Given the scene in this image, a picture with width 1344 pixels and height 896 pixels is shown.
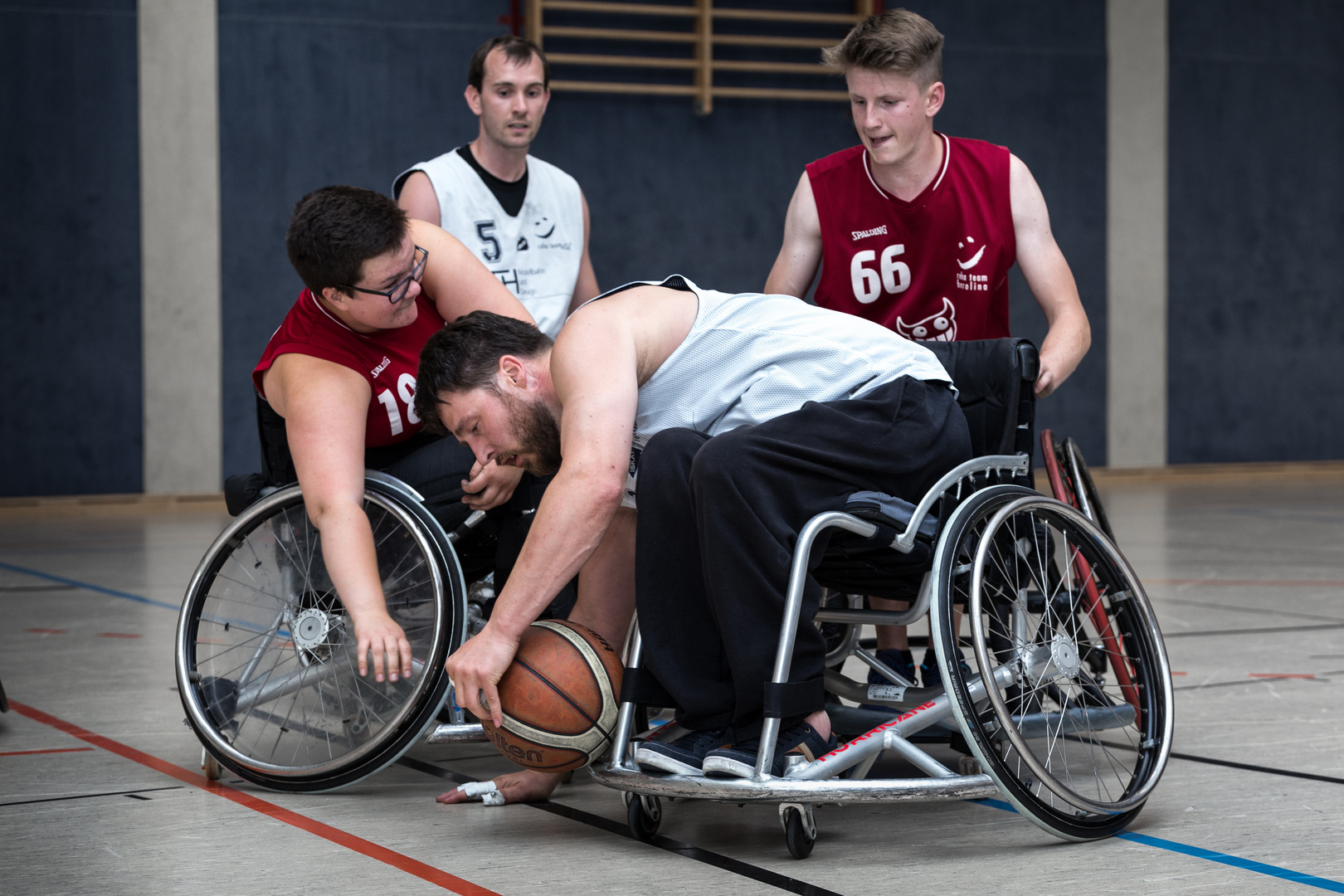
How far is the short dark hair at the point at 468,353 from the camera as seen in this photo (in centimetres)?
207

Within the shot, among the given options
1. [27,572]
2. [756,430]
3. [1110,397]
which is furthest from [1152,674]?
[1110,397]

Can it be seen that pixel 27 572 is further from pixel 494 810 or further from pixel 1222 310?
pixel 1222 310

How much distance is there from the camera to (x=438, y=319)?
105 inches

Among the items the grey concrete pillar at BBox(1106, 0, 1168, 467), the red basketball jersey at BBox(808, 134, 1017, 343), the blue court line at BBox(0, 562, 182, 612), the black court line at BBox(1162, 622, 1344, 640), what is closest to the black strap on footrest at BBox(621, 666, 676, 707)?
the red basketball jersey at BBox(808, 134, 1017, 343)

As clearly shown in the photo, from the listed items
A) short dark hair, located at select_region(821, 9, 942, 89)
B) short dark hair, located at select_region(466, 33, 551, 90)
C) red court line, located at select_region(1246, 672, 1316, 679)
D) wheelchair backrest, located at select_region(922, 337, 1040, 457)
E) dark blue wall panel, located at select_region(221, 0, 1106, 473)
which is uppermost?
dark blue wall panel, located at select_region(221, 0, 1106, 473)

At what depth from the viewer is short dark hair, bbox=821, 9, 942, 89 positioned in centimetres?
260

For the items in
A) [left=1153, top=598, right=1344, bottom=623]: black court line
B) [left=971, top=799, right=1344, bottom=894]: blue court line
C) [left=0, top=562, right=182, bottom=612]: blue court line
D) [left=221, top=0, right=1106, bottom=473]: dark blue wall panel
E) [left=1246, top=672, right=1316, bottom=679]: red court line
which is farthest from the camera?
[left=221, top=0, right=1106, bottom=473]: dark blue wall panel

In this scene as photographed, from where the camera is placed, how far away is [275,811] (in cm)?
225

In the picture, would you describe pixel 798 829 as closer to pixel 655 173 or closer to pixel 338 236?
pixel 338 236

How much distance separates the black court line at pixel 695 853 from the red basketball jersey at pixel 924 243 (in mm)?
1101

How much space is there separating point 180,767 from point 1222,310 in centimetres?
912

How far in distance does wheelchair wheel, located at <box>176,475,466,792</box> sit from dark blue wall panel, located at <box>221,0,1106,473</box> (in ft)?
20.1

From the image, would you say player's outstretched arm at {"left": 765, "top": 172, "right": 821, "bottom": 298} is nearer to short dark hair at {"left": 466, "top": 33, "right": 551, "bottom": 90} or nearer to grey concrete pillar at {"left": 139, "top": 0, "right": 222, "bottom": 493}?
short dark hair at {"left": 466, "top": 33, "right": 551, "bottom": 90}

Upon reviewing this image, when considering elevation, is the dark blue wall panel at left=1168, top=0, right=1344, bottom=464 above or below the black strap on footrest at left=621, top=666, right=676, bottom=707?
above
